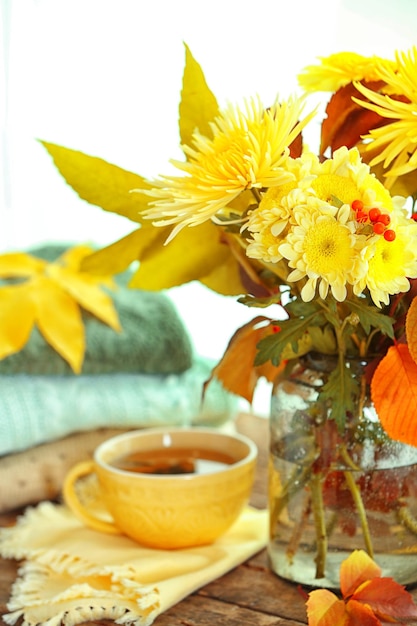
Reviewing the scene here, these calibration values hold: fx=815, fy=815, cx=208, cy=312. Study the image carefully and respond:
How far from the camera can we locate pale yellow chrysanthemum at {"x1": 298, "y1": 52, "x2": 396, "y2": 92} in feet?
1.70

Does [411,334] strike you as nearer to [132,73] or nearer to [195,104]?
[195,104]

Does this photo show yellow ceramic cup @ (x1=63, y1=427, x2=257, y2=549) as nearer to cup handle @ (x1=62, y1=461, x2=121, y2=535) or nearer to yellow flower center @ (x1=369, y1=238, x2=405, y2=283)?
cup handle @ (x1=62, y1=461, x2=121, y2=535)

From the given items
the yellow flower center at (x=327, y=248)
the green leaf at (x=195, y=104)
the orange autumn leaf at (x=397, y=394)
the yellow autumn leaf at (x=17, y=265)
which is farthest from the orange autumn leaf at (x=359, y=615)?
the yellow autumn leaf at (x=17, y=265)

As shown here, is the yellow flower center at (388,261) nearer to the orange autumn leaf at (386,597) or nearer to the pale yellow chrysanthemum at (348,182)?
the pale yellow chrysanthemum at (348,182)

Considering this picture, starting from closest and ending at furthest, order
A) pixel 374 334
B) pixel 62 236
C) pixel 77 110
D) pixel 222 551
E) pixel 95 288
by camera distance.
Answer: pixel 374 334
pixel 222 551
pixel 95 288
pixel 77 110
pixel 62 236

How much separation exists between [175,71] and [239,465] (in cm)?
66

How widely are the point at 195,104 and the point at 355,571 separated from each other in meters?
0.32

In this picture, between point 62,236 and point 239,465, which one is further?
point 62,236

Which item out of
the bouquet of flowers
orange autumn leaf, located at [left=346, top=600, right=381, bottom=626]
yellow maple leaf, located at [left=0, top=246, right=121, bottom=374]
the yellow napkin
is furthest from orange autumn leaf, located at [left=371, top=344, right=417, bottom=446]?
yellow maple leaf, located at [left=0, top=246, right=121, bottom=374]

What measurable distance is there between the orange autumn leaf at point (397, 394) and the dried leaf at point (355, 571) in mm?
82

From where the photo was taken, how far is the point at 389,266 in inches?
17.4

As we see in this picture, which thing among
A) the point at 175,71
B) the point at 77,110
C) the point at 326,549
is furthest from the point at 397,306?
the point at 77,110

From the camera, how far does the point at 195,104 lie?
0.56m

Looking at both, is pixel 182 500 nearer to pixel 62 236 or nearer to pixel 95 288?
pixel 95 288
